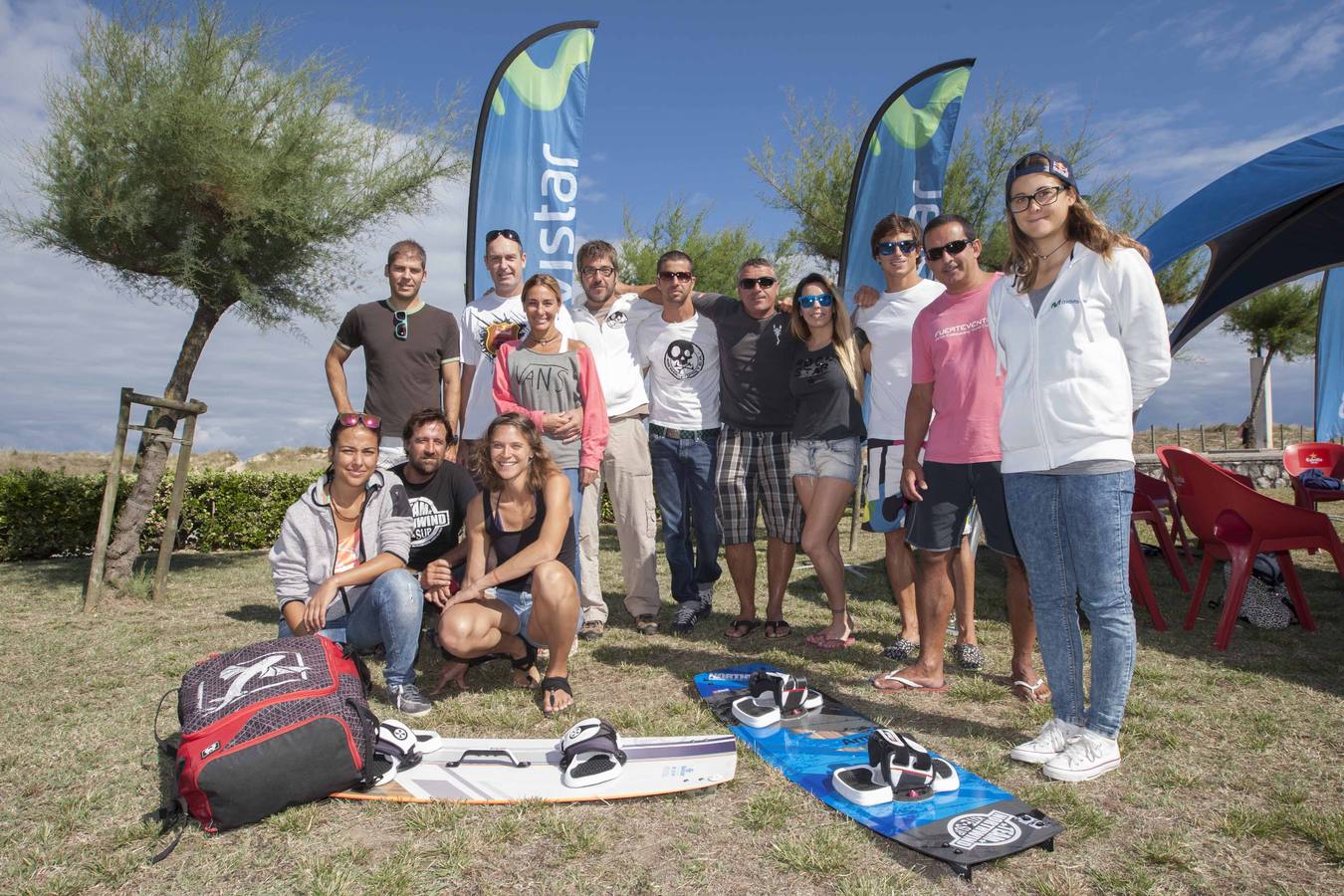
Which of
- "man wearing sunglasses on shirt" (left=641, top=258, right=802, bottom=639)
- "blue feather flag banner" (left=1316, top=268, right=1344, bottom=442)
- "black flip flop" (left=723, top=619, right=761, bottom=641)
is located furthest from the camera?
"blue feather flag banner" (left=1316, top=268, right=1344, bottom=442)

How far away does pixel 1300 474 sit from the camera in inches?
239

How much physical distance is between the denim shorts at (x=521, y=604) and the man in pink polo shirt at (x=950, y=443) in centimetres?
174

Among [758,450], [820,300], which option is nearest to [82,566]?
[758,450]

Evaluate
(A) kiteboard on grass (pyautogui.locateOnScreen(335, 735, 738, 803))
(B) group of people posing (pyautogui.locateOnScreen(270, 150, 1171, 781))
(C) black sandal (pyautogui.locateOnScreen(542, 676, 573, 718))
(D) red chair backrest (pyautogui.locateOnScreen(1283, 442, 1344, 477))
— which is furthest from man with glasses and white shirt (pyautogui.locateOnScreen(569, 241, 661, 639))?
(D) red chair backrest (pyautogui.locateOnScreen(1283, 442, 1344, 477))

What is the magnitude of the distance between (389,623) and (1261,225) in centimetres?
921

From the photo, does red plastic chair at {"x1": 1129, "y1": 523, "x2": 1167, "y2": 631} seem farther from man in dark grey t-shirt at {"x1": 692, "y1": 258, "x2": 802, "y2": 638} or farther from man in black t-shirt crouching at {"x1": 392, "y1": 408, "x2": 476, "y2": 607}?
man in black t-shirt crouching at {"x1": 392, "y1": 408, "x2": 476, "y2": 607}

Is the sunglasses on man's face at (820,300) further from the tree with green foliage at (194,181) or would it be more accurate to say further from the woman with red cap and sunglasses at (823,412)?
the tree with green foliage at (194,181)

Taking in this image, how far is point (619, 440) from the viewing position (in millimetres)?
5059

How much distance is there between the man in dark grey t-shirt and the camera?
4.76 meters

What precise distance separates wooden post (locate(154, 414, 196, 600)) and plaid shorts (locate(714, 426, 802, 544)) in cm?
461

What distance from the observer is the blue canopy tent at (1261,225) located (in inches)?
244

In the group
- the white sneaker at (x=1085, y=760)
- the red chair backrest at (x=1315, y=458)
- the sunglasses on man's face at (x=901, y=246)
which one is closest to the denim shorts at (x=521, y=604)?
the white sneaker at (x=1085, y=760)

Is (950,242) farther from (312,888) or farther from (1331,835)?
(312,888)

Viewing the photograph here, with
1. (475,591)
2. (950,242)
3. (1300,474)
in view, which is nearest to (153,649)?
(475,591)
